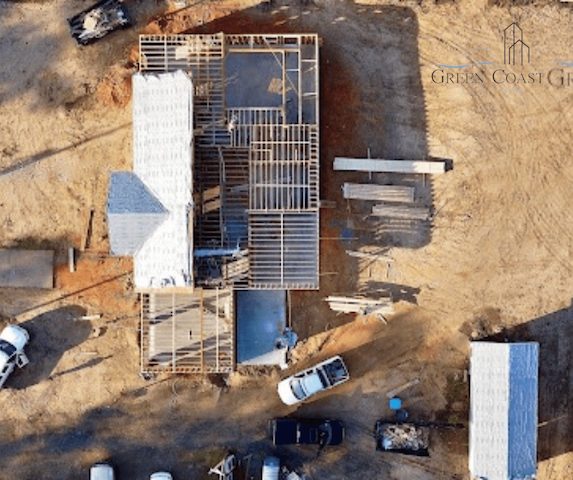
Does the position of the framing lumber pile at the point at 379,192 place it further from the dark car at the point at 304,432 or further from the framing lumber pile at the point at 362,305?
the dark car at the point at 304,432

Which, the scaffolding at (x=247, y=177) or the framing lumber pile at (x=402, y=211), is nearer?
the scaffolding at (x=247, y=177)

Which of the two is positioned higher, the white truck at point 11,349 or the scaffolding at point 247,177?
the scaffolding at point 247,177

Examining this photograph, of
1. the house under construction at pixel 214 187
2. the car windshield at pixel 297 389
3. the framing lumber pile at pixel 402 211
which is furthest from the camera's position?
the framing lumber pile at pixel 402 211

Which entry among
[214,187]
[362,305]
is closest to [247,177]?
[214,187]

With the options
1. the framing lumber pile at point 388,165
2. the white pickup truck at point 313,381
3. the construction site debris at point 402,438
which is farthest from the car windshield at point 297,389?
the framing lumber pile at point 388,165

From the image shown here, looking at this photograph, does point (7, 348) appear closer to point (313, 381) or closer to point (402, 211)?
point (313, 381)

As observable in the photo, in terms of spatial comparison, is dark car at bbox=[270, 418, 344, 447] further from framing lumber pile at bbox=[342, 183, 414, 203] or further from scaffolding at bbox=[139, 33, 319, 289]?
framing lumber pile at bbox=[342, 183, 414, 203]

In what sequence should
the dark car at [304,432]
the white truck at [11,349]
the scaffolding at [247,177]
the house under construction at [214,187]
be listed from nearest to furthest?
1. the house under construction at [214,187]
2. the scaffolding at [247,177]
3. the white truck at [11,349]
4. the dark car at [304,432]
